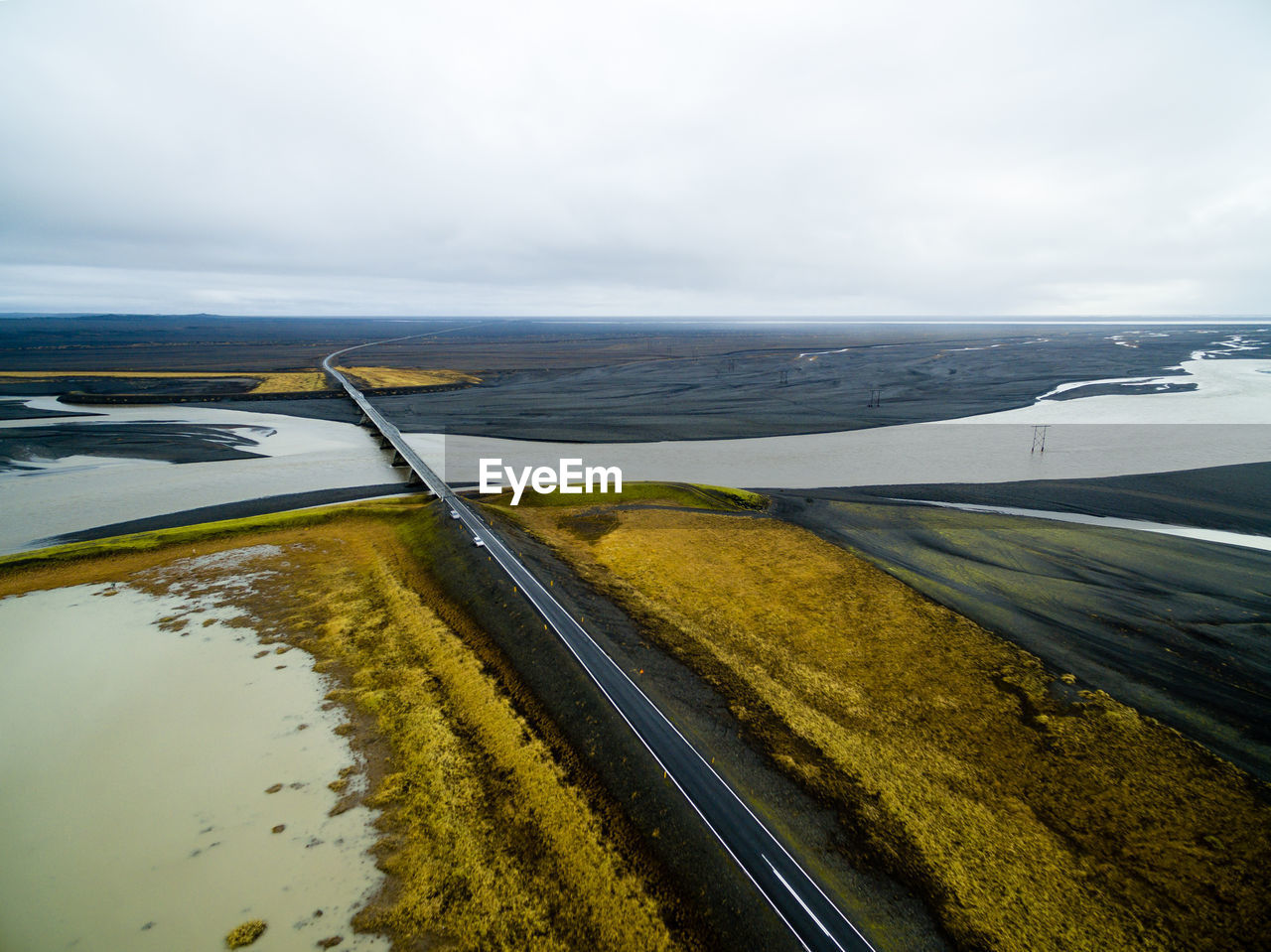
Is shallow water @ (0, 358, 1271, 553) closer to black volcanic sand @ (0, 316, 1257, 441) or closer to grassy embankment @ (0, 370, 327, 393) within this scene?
black volcanic sand @ (0, 316, 1257, 441)

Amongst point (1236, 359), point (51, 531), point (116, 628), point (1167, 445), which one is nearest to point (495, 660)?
point (116, 628)

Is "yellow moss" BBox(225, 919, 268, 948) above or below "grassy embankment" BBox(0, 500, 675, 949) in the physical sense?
below

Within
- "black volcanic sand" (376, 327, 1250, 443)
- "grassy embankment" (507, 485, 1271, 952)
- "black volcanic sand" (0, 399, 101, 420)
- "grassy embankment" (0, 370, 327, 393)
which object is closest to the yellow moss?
"grassy embankment" (507, 485, 1271, 952)

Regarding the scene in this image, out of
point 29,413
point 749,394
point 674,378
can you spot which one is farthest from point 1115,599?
point 29,413

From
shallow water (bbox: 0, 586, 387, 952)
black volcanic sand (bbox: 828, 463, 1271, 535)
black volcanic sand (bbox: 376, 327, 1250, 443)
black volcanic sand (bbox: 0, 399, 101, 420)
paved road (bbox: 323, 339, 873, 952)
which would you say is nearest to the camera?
paved road (bbox: 323, 339, 873, 952)

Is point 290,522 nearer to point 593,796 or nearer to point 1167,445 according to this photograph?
point 593,796

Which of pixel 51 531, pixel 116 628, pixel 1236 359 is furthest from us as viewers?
pixel 1236 359

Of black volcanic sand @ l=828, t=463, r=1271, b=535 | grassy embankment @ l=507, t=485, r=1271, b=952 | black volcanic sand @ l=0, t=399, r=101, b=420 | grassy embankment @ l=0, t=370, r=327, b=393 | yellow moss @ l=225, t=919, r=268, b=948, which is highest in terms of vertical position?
grassy embankment @ l=0, t=370, r=327, b=393
